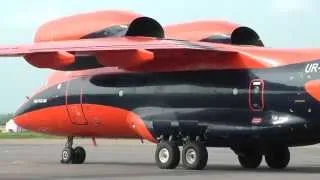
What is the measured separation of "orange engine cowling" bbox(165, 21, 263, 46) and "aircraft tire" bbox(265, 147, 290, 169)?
3.63 m

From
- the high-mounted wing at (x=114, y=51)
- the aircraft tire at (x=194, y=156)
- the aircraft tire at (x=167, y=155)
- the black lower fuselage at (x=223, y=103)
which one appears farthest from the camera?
the aircraft tire at (x=167, y=155)

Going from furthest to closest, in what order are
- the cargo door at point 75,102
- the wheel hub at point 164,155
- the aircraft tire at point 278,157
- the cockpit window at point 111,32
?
the cargo door at point 75,102 → the cockpit window at point 111,32 → the aircraft tire at point 278,157 → the wheel hub at point 164,155

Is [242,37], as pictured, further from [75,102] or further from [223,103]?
[75,102]

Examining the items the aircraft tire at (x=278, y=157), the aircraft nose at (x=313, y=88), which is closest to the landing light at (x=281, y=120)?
the aircraft nose at (x=313, y=88)

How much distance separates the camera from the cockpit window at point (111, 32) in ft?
78.4

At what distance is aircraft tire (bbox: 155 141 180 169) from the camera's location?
2259cm

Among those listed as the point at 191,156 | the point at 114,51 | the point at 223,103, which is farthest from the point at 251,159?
the point at 114,51

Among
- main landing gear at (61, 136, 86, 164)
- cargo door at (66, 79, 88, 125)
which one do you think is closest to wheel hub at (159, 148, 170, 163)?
cargo door at (66, 79, 88, 125)

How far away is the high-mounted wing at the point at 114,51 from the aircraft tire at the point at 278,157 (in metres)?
3.86

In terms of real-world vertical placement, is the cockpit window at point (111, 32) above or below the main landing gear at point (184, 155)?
above

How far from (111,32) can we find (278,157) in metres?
6.54

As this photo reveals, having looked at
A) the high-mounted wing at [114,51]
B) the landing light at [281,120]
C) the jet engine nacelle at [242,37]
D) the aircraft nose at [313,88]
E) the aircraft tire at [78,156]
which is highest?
the jet engine nacelle at [242,37]

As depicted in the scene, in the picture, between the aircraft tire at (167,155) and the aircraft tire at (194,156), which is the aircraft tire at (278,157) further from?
the aircraft tire at (167,155)

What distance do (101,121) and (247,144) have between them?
531 cm
